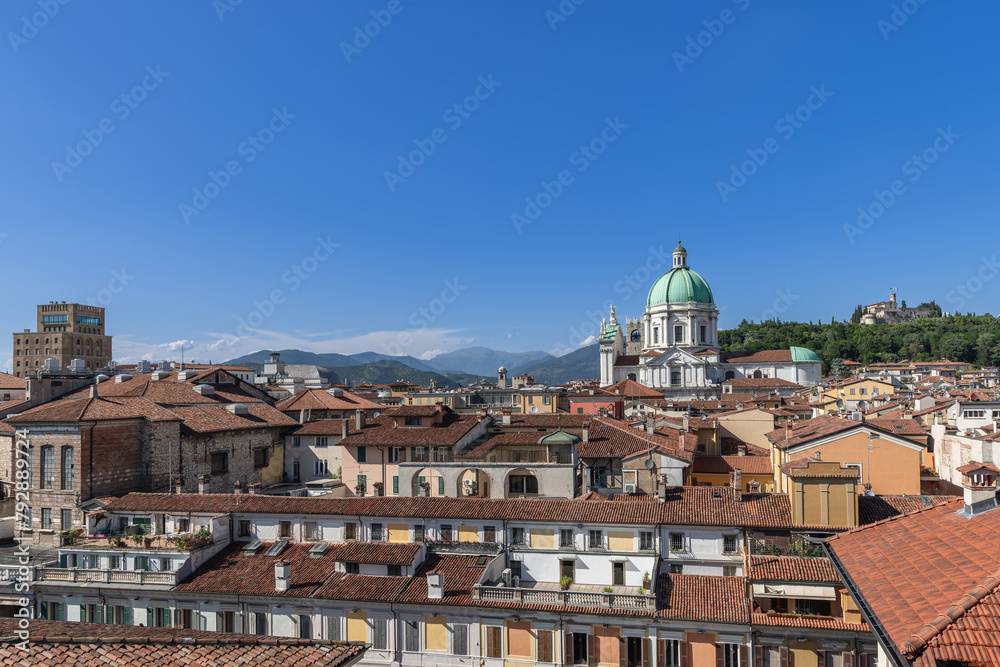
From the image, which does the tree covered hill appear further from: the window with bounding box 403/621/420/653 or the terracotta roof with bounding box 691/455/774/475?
the window with bounding box 403/621/420/653

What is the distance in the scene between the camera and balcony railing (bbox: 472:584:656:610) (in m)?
22.0

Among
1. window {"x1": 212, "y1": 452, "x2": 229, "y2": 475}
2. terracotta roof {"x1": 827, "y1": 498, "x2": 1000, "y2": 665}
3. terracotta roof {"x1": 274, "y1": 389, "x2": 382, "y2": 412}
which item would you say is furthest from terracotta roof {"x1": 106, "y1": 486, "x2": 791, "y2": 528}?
terracotta roof {"x1": 274, "y1": 389, "x2": 382, "y2": 412}

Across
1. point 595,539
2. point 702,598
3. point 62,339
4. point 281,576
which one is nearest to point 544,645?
point 595,539

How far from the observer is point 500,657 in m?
22.5

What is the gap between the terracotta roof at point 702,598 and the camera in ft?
70.2

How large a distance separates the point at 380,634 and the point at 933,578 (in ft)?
57.5

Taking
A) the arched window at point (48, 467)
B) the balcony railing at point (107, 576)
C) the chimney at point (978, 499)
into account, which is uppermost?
the chimney at point (978, 499)

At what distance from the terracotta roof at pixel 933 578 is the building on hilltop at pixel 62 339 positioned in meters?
160

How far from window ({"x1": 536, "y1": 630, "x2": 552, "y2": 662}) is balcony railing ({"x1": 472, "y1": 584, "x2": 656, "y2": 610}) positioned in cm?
93

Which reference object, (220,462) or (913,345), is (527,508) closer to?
(220,462)

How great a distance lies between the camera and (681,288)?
14275cm

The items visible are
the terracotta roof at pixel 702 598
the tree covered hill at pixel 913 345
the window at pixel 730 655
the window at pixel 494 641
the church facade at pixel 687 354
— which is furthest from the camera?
the tree covered hill at pixel 913 345

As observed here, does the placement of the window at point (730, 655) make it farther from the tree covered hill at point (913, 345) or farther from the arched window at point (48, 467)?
the tree covered hill at point (913, 345)

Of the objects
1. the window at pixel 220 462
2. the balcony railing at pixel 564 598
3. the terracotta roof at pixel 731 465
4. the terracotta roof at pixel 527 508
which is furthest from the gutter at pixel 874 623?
the window at pixel 220 462
